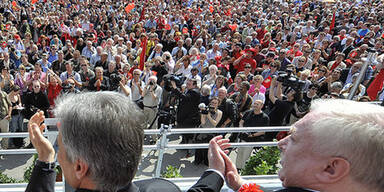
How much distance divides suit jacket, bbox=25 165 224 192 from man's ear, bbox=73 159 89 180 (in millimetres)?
58

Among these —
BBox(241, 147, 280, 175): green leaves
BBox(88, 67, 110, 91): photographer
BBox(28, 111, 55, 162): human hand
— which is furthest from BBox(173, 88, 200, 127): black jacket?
BBox(28, 111, 55, 162): human hand

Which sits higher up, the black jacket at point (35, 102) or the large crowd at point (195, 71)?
the large crowd at point (195, 71)

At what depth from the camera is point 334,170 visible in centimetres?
113

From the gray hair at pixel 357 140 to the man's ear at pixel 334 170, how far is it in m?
0.01

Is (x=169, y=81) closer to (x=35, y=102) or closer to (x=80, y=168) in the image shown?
(x=35, y=102)

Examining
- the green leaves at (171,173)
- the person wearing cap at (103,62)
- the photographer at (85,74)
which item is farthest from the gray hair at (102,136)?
the person wearing cap at (103,62)

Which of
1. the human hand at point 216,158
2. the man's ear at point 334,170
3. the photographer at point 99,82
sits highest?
the man's ear at point 334,170

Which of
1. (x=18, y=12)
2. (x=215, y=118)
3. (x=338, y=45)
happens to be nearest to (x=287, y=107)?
(x=215, y=118)

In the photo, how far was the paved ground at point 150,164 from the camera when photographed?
5.47 meters

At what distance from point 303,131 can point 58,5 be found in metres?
17.0

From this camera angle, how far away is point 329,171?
1146mm

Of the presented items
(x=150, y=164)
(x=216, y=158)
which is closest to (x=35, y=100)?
(x=150, y=164)

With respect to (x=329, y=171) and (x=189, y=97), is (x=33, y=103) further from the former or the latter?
(x=329, y=171)

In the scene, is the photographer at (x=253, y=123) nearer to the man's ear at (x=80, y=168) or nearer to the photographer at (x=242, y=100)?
the photographer at (x=242, y=100)
